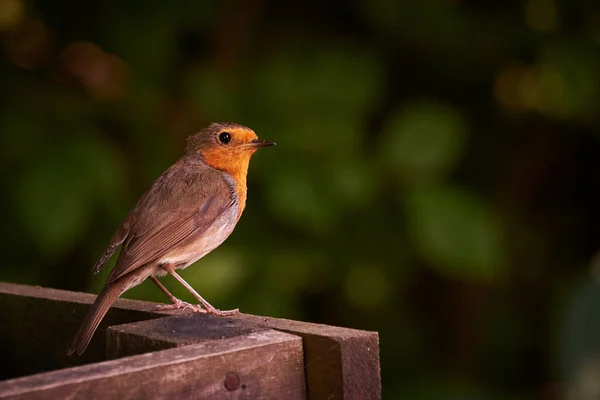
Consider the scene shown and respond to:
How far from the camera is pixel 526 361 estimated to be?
575cm

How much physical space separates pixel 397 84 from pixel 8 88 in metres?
1.81

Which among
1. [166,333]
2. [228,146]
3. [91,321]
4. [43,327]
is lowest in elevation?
[43,327]

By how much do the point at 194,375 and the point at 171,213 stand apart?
1448 mm

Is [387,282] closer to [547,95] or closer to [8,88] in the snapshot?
[547,95]

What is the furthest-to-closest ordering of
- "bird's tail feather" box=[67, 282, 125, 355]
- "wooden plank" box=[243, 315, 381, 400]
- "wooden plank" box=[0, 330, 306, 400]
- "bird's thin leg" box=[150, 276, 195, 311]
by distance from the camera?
"bird's thin leg" box=[150, 276, 195, 311] < "bird's tail feather" box=[67, 282, 125, 355] < "wooden plank" box=[243, 315, 381, 400] < "wooden plank" box=[0, 330, 306, 400]

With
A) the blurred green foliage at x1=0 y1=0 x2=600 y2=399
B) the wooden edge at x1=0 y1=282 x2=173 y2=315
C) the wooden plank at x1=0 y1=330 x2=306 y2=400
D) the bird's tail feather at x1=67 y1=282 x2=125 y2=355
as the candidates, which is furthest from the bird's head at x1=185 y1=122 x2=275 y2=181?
the wooden plank at x1=0 y1=330 x2=306 y2=400

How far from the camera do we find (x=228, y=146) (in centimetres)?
408

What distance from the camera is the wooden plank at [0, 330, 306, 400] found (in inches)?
82.7

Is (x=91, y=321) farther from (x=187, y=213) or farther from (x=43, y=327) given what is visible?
(x=187, y=213)

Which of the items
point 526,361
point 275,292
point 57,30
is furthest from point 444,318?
point 57,30

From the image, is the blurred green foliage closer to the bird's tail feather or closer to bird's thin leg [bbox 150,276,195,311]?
bird's thin leg [bbox 150,276,195,311]

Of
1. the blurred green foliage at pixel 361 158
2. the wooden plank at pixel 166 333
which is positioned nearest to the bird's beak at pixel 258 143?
the blurred green foliage at pixel 361 158

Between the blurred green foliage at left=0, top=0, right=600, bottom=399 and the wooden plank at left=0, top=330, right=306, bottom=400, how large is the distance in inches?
65.6

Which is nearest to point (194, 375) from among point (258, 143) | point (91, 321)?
point (91, 321)
